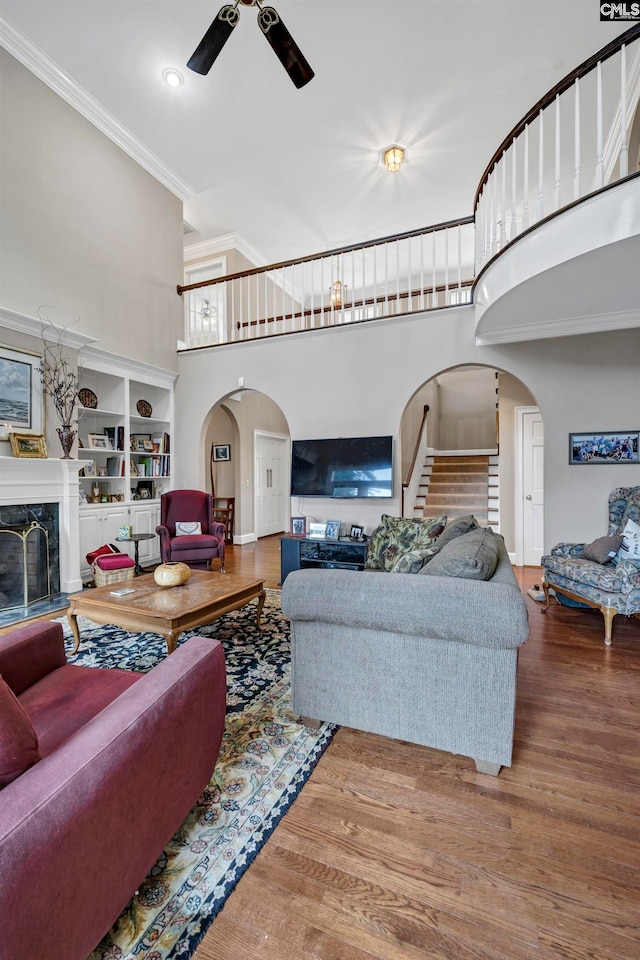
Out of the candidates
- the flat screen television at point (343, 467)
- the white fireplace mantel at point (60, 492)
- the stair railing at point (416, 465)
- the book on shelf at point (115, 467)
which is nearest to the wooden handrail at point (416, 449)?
the stair railing at point (416, 465)

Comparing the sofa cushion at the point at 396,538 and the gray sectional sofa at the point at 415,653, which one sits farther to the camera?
the sofa cushion at the point at 396,538

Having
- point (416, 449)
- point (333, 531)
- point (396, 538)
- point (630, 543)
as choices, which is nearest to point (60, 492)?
point (333, 531)

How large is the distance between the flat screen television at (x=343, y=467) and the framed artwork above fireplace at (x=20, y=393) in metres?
2.71

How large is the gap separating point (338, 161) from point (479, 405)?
5.89m

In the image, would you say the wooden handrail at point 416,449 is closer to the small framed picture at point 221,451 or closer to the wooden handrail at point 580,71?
the small framed picture at point 221,451

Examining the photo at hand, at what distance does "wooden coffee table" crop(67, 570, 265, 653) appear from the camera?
2.44 m

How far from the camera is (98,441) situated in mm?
5062

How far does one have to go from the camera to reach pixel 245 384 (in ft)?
18.3

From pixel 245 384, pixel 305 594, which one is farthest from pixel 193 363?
pixel 305 594

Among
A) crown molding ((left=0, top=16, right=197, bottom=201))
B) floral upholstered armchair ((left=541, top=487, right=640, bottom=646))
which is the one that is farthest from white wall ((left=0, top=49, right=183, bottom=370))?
floral upholstered armchair ((left=541, top=487, right=640, bottom=646))

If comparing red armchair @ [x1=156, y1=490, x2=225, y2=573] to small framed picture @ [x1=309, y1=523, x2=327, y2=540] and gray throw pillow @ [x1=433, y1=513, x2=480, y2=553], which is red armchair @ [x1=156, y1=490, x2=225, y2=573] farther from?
gray throw pillow @ [x1=433, y1=513, x2=480, y2=553]

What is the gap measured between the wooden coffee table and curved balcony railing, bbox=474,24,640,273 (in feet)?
10.5

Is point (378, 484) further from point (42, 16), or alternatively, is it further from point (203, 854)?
point (42, 16)

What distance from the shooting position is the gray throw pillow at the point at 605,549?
3.47 metres
